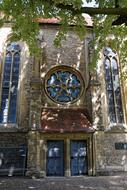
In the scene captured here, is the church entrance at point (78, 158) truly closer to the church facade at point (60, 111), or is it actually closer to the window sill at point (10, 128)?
the church facade at point (60, 111)

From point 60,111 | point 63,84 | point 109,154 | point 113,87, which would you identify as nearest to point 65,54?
point 63,84

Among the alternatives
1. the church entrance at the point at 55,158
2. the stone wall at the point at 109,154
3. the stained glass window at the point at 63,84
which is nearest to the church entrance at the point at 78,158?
the church entrance at the point at 55,158

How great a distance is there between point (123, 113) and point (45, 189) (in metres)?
8.22

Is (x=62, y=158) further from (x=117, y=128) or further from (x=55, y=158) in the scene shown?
(x=117, y=128)

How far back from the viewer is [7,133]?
538 inches

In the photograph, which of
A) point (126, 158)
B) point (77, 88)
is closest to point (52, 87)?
point (77, 88)

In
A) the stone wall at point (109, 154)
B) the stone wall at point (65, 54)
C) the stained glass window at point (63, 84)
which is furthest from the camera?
the stone wall at point (65, 54)

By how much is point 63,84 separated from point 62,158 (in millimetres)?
4887

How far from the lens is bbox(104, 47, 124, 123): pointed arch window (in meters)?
15.2

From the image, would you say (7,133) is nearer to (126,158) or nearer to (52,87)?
(52,87)

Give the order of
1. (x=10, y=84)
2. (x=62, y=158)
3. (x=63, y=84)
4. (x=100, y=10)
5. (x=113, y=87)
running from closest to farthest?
1. (x=100, y=10)
2. (x=62, y=158)
3. (x=10, y=84)
4. (x=63, y=84)
5. (x=113, y=87)

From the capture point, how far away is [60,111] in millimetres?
14578

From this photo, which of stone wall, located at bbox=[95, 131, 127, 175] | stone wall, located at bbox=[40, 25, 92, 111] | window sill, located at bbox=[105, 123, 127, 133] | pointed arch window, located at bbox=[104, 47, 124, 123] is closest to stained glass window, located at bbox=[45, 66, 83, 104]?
stone wall, located at bbox=[40, 25, 92, 111]

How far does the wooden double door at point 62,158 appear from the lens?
13.1 m
